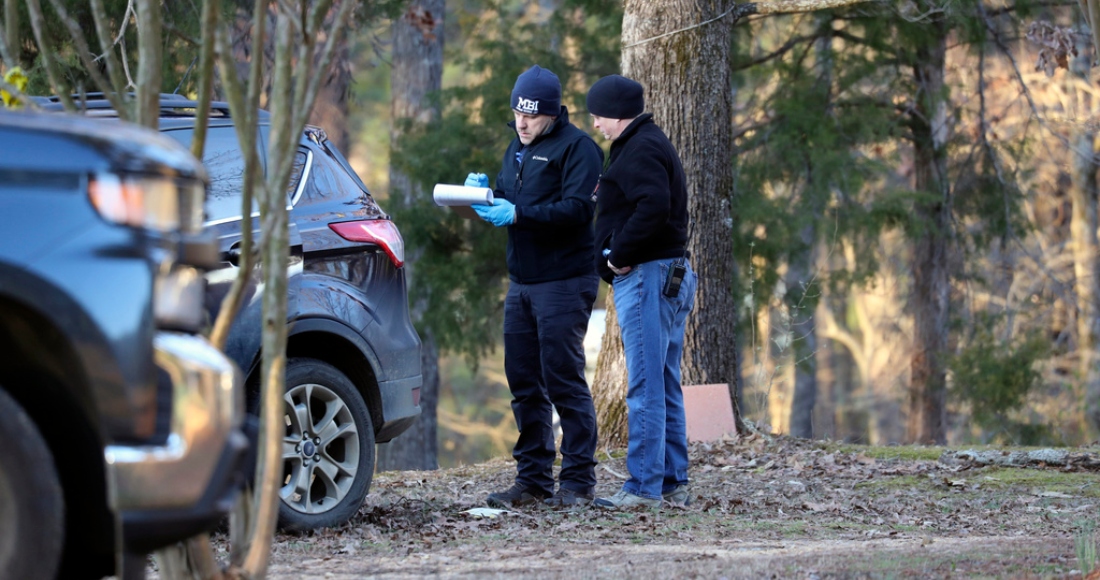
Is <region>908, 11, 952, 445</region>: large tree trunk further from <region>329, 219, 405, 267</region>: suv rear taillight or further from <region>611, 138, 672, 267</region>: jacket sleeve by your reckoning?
<region>329, 219, 405, 267</region>: suv rear taillight

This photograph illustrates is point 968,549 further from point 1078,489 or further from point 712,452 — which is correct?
point 712,452

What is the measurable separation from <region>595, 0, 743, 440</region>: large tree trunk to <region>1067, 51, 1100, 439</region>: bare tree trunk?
27.8ft

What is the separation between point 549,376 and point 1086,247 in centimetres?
1486

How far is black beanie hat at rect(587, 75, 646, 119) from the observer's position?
6238mm

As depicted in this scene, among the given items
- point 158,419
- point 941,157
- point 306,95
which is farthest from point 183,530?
point 941,157

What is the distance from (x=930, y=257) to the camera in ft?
49.5


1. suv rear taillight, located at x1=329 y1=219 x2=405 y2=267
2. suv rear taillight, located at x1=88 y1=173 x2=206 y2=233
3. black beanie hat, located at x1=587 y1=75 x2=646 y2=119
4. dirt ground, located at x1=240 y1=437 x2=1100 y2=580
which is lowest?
dirt ground, located at x1=240 y1=437 x2=1100 y2=580

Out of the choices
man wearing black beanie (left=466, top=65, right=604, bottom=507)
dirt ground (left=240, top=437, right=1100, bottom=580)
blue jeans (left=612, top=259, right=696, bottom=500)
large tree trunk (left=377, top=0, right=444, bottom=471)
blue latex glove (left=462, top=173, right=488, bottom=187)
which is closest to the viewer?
dirt ground (left=240, top=437, right=1100, bottom=580)

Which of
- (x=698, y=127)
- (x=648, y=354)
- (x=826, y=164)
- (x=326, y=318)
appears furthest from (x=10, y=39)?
(x=826, y=164)

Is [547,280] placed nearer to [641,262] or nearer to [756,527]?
[641,262]

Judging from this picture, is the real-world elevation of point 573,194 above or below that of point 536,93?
below

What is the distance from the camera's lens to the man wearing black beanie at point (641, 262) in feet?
20.1

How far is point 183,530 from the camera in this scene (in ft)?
9.73

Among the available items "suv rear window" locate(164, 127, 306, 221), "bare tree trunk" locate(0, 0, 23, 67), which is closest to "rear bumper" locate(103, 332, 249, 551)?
"bare tree trunk" locate(0, 0, 23, 67)
